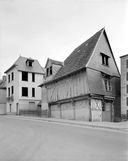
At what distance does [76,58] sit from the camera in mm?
26891

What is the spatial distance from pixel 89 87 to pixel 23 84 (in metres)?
18.6

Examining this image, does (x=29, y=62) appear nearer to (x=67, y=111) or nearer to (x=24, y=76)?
(x=24, y=76)

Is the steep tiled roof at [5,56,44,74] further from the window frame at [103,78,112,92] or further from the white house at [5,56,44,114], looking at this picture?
the window frame at [103,78,112,92]

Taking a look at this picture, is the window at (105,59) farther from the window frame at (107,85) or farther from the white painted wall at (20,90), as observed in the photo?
the white painted wall at (20,90)

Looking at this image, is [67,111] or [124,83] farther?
[67,111]

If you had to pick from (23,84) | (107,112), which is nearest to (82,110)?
(107,112)

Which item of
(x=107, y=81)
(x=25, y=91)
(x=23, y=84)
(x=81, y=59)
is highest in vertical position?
(x=81, y=59)

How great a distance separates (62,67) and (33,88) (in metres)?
11.6

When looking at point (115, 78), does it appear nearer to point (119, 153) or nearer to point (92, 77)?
point (92, 77)

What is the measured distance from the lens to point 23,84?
37.6 meters

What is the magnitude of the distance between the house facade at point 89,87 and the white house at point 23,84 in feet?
32.4

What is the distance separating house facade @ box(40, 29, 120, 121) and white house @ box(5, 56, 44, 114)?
988cm

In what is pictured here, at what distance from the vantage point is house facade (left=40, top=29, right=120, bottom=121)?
72.7 ft

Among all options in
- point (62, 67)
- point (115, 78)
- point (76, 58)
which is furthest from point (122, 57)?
point (62, 67)
